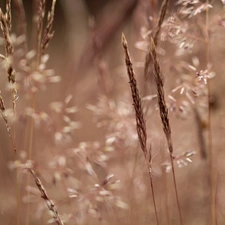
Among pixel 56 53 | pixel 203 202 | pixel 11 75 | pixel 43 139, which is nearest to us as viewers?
pixel 11 75

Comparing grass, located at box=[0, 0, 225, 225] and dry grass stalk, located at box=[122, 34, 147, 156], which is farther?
grass, located at box=[0, 0, 225, 225]

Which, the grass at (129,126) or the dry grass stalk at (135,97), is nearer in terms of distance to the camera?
the dry grass stalk at (135,97)

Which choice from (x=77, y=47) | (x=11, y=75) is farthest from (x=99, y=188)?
(x=77, y=47)

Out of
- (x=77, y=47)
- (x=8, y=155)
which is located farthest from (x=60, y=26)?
(x=8, y=155)

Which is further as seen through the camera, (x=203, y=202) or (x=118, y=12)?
(x=118, y=12)

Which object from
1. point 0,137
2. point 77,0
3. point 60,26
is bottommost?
point 0,137

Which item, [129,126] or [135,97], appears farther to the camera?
[129,126]

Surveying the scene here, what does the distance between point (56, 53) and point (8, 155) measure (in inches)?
120

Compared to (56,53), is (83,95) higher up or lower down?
lower down

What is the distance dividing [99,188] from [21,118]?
1.08ft

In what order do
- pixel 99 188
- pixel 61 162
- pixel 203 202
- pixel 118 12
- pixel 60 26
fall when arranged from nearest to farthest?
pixel 99 188, pixel 61 162, pixel 203 202, pixel 118 12, pixel 60 26

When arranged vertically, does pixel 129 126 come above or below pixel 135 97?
above

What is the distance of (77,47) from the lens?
6.08 ft

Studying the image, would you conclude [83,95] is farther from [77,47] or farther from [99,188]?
[99,188]
